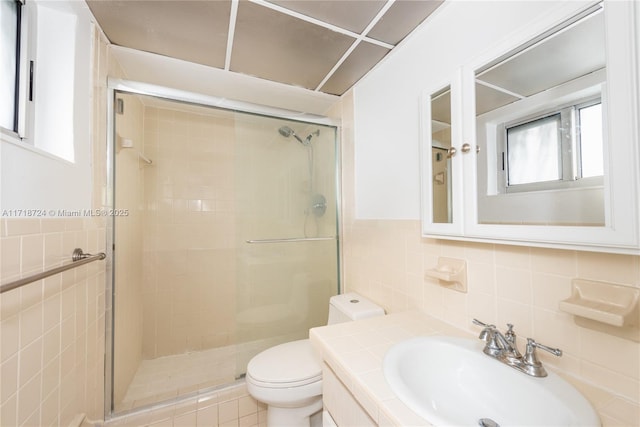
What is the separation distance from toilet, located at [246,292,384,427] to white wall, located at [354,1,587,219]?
641 mm

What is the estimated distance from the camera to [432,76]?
41.3 inches

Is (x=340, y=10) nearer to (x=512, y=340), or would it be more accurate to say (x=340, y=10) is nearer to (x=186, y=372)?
(x=512, y=340)

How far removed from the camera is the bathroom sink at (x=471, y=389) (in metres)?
0.55

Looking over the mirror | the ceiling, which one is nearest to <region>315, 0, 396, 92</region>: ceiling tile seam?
the ceiling

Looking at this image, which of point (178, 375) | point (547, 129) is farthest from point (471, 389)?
point (178, 375)

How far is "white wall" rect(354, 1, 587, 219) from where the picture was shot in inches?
32.3

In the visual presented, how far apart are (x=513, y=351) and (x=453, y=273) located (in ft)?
0.95

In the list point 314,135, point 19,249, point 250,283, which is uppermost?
point 314,135

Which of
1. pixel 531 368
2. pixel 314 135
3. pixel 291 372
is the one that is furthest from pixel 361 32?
pixel 291 372

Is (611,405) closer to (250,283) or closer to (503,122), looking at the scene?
(503,122)

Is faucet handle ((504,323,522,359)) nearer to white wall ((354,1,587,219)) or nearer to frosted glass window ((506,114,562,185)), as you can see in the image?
frosted glass window ((506,114,562,185))

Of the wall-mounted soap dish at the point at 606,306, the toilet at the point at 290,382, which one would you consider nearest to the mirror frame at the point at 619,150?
the wall-mounted soap dish at the point at 606,306

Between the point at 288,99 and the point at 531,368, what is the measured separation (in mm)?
1885

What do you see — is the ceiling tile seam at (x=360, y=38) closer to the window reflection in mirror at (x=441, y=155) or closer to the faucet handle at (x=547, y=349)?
the window reflection in mirror at (x=441, y=155)
